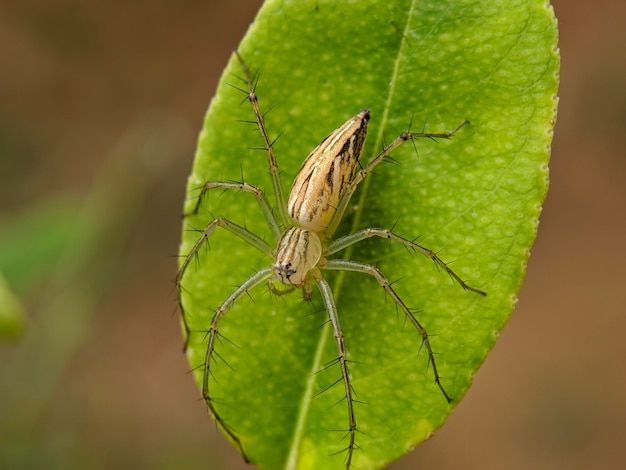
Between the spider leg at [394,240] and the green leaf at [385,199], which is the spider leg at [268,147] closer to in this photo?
the green leaf at [385,199]

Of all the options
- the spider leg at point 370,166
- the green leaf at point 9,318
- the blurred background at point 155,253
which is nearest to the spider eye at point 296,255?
the spider leg at point 370,166

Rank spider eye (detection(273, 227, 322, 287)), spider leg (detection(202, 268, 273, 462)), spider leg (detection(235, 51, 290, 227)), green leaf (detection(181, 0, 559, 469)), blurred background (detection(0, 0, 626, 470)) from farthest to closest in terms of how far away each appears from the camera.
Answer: blurred background (detection(0, 0, 626, 470)), spider eye (detection(273, 227, 322, 287)), spider leg (detection(202, 268, 273, 462)), spider leg (detection(235, 51, 290, 227)), green leaf (detection(181, 0, 559, 469))

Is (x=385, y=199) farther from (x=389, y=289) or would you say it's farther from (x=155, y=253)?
(x=155, y=253)

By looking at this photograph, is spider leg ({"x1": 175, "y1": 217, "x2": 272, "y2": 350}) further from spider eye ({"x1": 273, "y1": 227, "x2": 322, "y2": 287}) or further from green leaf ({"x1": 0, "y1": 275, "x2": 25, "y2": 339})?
green leaf ({"x1": 0, "y1": 275, "x2": 25, "y2": 339})

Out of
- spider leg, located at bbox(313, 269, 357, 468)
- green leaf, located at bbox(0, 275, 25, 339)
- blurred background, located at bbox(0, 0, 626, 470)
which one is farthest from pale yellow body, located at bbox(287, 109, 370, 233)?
blurred background, located at bbox(0, 0, 626, 470)

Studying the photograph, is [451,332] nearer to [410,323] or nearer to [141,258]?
[410,323]

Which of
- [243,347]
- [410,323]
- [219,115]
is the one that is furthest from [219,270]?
[410,323]
